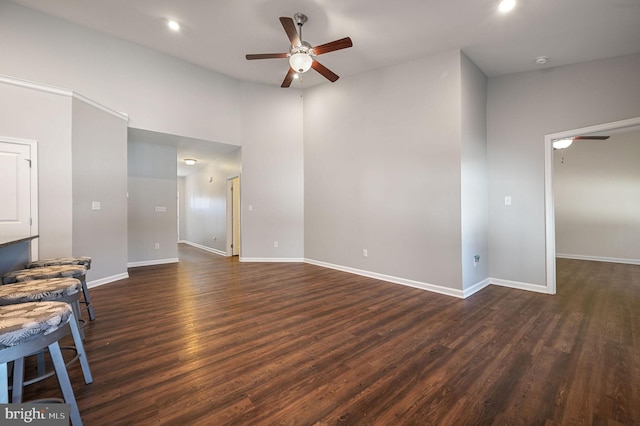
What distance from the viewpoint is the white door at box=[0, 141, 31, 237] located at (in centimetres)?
304

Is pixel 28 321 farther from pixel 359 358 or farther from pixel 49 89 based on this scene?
pixel 49 89

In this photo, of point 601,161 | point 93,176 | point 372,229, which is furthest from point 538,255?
point 93,176

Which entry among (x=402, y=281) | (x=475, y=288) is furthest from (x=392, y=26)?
(x=475, y=288)

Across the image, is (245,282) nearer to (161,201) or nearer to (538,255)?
(161,201)

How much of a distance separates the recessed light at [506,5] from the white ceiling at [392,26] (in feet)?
0.19

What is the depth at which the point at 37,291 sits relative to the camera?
1625 mm

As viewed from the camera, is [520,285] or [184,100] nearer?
[520,285]

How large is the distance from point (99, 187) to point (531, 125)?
21.4 feet

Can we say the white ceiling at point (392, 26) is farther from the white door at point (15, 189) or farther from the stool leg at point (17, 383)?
the stool leg at point (17, 383)

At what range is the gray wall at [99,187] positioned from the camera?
3709mm

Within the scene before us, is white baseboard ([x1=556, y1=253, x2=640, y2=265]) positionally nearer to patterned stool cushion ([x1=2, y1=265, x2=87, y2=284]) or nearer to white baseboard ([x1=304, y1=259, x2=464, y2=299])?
white baseboard ([x1=304, y1=259, x2=464, y2=299])

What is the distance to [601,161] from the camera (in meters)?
6.03

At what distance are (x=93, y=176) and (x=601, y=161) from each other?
9.85m

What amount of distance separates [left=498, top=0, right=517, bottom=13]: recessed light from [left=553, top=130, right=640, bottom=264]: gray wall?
201 inches
